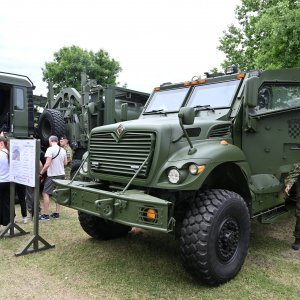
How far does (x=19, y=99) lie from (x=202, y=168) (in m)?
6.03

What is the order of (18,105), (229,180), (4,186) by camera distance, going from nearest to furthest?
(229,180) → (4,186) → (18,105)

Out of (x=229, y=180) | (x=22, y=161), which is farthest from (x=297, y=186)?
(x=22, y=161)

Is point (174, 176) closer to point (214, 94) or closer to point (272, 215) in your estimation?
point (214, 94)

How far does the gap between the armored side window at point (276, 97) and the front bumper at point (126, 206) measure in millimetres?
2245

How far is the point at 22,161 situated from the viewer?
5.53 m

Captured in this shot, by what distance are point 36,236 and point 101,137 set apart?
1669 mm

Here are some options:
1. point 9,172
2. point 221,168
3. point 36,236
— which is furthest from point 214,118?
point 9,172

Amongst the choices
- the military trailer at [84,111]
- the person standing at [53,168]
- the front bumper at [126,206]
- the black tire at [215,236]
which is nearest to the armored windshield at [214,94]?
the black tire at [215,236]

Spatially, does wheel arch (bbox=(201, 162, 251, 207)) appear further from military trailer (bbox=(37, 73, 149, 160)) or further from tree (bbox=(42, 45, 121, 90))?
tree (bbox=(42, 45, 121, 90))

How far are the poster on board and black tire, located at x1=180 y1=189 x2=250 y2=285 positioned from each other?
97.5 inches

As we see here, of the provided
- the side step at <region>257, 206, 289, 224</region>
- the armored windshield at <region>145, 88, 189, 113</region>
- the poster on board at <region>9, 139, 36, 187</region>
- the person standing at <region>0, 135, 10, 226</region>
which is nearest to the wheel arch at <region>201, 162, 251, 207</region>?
the side step at <region>257, 206, 289, 224</region>

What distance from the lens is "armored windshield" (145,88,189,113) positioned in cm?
569

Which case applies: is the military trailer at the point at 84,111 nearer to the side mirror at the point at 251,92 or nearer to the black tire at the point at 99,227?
the black tire at the point at 99,227

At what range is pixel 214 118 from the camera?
4973mm
